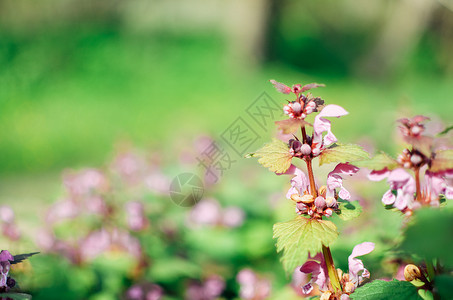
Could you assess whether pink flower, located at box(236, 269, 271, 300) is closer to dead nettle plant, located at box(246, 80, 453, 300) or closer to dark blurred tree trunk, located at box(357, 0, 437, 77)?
dead nettle plant, located at box(246, 80, 453, 300)

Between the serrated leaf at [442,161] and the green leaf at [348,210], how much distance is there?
193 millimetres

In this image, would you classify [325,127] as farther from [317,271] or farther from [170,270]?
[170,270]

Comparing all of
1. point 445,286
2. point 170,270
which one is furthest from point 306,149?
point 170,270

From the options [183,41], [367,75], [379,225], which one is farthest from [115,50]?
[379,225]

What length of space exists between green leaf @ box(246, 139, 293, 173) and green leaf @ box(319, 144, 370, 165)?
8 cm

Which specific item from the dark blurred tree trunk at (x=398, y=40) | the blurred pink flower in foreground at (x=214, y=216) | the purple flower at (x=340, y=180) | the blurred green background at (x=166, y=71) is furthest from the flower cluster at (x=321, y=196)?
the dark blurred tree trunk at (x=398, y=40)

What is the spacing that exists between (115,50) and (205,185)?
747cm

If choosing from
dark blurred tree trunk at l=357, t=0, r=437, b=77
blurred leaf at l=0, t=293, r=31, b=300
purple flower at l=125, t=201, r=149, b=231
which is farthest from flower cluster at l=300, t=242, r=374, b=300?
dark blurred tree trunk at l=357, t=0, r=437, b=77

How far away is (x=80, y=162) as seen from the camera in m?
5.46

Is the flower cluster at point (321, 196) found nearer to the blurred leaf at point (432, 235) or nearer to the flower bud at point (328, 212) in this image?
the flower bud at point (328, 212)

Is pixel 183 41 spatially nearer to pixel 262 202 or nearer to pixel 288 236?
pixel 262 202

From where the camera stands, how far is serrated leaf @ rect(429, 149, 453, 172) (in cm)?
87

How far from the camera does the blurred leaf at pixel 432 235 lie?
77 centimetres

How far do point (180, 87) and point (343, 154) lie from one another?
25.6 ft
